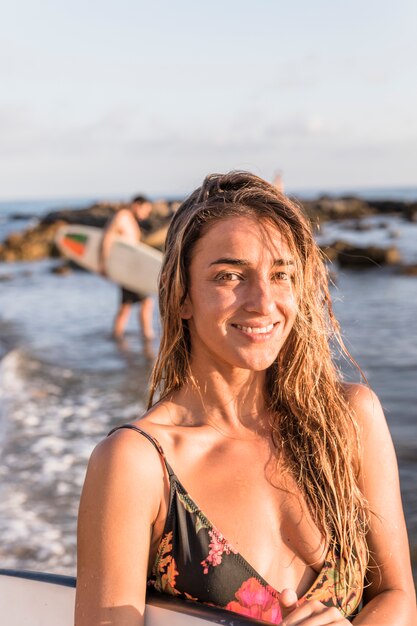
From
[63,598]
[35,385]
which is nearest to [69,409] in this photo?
[35,385]

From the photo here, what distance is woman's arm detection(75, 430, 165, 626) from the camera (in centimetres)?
158

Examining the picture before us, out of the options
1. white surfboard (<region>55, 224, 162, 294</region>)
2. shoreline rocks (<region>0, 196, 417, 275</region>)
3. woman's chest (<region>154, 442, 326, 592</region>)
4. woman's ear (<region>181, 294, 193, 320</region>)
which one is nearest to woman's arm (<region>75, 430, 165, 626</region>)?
woman's chest (<region>154, 442, 326, 592</region>)

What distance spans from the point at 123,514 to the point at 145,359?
28.0 ft

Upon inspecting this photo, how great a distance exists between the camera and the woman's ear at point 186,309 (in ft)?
6.30

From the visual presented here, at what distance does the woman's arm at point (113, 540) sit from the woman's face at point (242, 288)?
15.1 inches

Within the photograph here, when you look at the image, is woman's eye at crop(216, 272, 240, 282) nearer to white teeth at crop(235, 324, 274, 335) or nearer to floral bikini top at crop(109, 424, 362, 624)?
white teeth at crop(235, 324, 274, 335)

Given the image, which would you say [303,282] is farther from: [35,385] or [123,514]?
[35,385]

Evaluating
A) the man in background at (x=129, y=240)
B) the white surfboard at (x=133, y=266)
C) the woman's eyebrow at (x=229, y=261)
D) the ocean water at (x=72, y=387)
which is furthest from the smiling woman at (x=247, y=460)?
the white surfboard at (x=133, y=266)

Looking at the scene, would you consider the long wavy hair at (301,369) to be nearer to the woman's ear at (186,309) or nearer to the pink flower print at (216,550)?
the woman's ear at (186,309)

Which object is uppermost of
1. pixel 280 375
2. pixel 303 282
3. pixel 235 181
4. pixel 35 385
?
pixel 235 181

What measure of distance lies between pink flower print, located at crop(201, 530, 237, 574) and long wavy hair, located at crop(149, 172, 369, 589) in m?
0.25

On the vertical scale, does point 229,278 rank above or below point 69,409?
above

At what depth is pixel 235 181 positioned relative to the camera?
193 centimetres

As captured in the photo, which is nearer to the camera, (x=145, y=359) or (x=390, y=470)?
(x=390, y=470)
